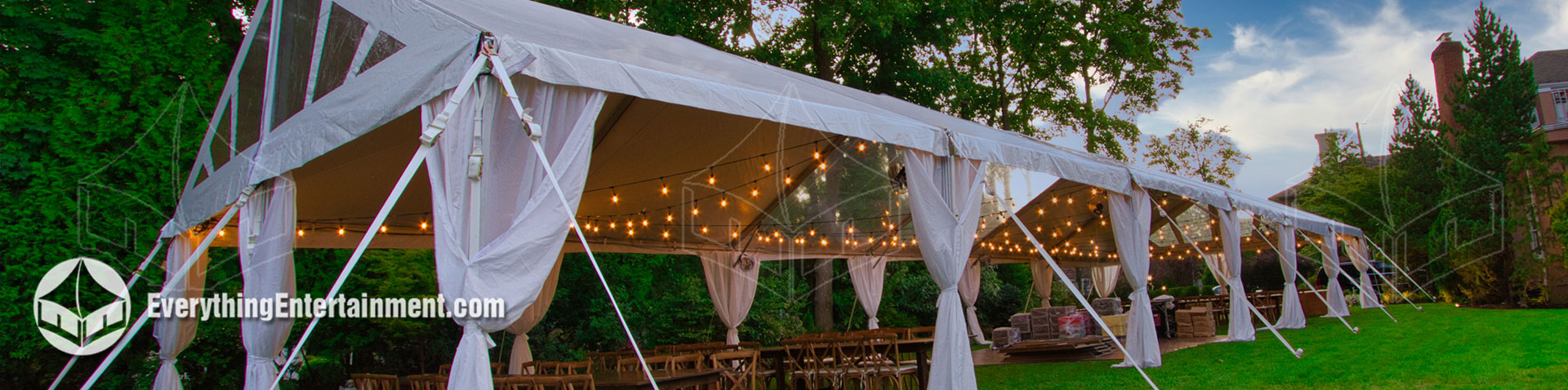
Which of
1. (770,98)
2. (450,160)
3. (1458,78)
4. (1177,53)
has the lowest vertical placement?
(450,160)

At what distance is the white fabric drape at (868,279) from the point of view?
12641mm

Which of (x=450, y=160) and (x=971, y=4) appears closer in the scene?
(x=450, y=160)

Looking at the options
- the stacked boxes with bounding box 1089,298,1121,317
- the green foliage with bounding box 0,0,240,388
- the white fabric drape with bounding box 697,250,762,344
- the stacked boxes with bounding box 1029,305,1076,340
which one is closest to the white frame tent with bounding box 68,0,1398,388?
the white fabric drape with bounding box 697,250,762,344

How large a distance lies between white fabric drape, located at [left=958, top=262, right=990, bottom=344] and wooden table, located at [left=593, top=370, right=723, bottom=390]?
9.95m

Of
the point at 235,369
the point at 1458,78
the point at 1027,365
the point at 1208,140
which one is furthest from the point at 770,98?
the point at 1208,140

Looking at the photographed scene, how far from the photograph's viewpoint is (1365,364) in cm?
721

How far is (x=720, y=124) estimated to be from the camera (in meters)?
6.50

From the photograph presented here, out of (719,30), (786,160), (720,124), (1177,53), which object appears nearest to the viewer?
(720,124)

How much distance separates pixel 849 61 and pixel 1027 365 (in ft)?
25.0

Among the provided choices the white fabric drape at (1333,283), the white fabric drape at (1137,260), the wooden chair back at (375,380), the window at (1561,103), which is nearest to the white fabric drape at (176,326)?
the wooden chair back at (375,380)

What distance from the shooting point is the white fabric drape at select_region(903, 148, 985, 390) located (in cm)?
531

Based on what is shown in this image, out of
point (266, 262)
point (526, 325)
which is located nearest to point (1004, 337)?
point (526, 325)

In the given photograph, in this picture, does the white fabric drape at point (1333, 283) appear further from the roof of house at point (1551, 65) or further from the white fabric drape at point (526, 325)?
the white fabric drape at point (526, 325)

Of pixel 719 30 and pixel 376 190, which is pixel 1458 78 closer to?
pixel 719 30
